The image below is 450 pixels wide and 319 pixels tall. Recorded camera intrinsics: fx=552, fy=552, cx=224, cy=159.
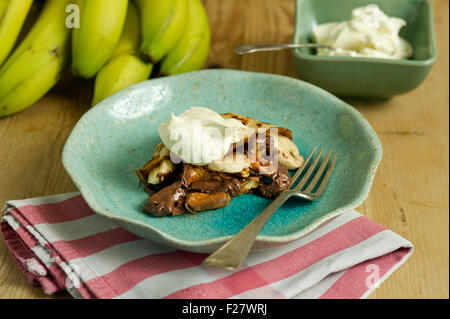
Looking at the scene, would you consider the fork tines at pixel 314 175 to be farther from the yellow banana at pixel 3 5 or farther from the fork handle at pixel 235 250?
the yellow banana at pixel 3 5

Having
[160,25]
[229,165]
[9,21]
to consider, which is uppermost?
[9,21]

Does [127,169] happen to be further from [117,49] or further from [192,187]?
[117,49]

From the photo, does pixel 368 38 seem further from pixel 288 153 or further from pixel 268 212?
pixel 268 212

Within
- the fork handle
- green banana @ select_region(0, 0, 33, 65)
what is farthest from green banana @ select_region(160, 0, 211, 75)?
the fork handle

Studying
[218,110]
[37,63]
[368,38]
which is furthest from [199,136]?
[368,38]
